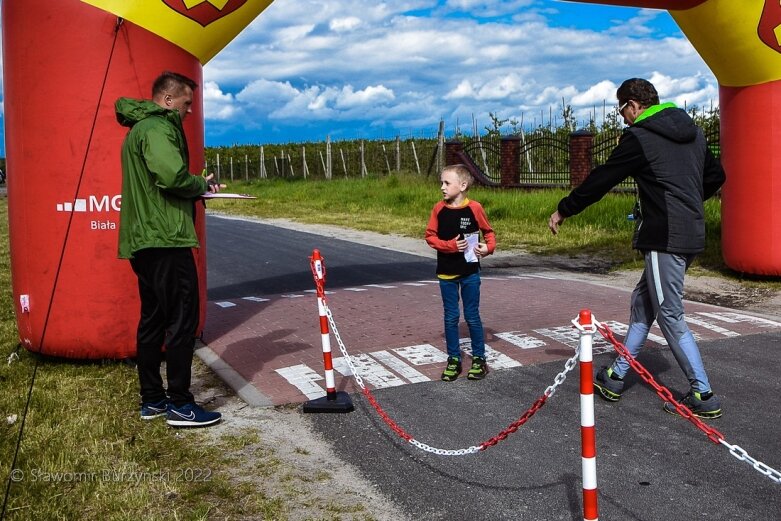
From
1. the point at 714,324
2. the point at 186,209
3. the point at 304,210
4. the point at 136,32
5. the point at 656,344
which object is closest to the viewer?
the point at 186,209

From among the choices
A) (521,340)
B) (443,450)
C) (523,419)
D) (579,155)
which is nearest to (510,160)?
(579,155)

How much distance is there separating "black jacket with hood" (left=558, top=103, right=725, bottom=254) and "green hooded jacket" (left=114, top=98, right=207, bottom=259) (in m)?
2.46

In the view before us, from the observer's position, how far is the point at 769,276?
34.1 ft

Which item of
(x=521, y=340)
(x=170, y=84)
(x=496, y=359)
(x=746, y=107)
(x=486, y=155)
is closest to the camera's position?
(x=170, y=84)

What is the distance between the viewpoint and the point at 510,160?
2805cm

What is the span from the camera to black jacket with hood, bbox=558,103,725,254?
16.5ft

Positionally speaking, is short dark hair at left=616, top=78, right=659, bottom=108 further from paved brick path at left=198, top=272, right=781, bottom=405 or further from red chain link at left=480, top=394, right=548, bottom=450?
paved brick path at left=198, top=272, right=781, bottom=405

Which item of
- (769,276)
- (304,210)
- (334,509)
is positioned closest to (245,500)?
(334,509)

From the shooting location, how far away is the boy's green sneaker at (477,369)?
6.04 meters

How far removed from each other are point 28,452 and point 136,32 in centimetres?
320

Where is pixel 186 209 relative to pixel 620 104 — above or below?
below

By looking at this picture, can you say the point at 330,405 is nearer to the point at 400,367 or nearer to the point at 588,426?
the point at 400,367

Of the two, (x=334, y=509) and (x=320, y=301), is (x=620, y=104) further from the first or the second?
(x=334, y=509)

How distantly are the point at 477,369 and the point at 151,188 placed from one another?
2680mm
